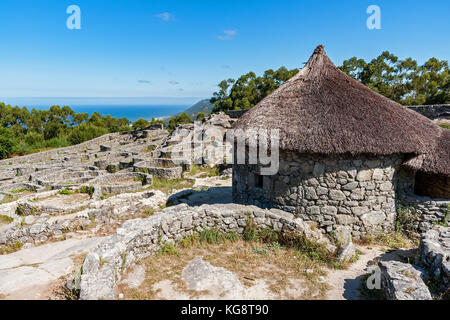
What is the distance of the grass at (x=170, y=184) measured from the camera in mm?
14328

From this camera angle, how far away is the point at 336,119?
25.1 feet

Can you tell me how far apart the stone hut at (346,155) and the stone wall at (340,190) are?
23 mm

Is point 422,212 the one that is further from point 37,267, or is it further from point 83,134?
point 83,134

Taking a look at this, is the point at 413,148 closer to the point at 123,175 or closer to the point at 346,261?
the point at 346,261

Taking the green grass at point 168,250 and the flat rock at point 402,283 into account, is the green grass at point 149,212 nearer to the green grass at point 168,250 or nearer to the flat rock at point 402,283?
the green grass at point 168,250

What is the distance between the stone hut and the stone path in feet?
19.2

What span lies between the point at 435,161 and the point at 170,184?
11.7 m

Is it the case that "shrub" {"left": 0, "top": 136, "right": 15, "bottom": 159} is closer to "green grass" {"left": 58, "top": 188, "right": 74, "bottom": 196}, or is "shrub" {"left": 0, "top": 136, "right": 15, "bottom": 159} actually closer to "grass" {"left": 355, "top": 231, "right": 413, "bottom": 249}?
"green grass" {"left": 58, "top": 188, "right": 74, "bottom": 196}

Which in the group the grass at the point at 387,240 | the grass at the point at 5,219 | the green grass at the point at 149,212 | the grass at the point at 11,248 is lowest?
the grass at the point at 11,248

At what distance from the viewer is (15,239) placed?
8.60 metres

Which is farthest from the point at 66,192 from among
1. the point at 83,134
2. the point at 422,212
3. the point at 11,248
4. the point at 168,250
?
the point at 83,134

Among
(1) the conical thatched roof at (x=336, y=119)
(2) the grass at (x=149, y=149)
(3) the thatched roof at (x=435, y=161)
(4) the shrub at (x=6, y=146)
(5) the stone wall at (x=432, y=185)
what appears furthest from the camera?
(4) the shrub at (x=6, y=146)

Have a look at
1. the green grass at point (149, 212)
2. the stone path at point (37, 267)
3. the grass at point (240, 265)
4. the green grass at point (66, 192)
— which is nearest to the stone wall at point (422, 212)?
the grass at point (240, 265)
